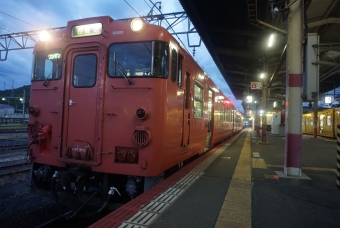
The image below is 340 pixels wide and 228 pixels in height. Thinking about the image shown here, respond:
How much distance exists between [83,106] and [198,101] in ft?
10.8

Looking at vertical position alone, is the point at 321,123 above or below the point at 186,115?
above

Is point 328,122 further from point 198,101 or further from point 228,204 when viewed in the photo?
point 228,204

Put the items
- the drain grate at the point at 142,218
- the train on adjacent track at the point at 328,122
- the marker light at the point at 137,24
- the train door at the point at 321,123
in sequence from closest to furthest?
the drain grate at the point at 142,218 < the marker light at the point at 137,24 < the train on adjacent track at the point at 328,122 < the train door at the point at 321,123

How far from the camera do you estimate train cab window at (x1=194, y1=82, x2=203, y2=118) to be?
639 centimetres

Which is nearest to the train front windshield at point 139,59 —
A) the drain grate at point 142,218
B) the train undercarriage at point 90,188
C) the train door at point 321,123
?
the train undercarriage at point 90,188

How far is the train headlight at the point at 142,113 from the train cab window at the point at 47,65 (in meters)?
1.71

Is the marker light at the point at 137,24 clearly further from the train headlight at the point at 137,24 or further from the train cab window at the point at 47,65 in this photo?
the train cab window at the point at 47,65

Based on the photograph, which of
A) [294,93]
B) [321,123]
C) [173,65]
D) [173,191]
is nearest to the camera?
[173,191]

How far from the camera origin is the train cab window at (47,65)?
459cm

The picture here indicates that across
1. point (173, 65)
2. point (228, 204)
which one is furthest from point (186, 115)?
point (228, 204)

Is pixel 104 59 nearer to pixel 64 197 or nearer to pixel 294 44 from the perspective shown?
pixel 64 197

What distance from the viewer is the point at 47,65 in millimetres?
4723

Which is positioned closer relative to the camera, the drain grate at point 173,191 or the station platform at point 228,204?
the station platform at point 228,204

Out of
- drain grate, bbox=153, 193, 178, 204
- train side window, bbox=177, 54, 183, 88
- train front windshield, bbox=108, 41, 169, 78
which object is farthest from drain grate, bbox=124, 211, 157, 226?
train side window, bbox=177, 54, 183, 88
